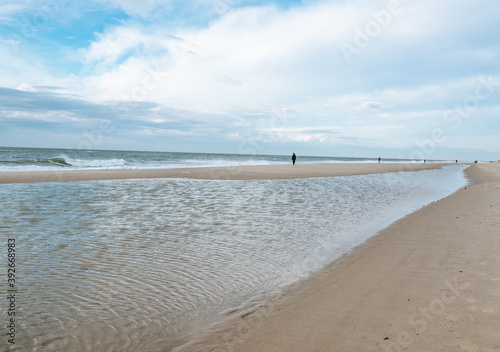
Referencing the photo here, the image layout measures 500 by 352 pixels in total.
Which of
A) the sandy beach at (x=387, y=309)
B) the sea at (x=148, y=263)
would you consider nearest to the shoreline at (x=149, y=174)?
the sea at (x=148, y=263)

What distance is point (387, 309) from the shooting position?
4.82 m

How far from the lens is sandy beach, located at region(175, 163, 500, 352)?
13.0 feet

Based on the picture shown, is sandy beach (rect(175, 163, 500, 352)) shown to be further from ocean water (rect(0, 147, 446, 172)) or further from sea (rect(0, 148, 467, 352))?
ocean water (rect(0, 147, 446, 172))

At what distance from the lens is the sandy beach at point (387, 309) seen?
13.0 ft

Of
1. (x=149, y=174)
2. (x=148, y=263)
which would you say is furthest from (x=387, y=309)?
(x=149, y=174)

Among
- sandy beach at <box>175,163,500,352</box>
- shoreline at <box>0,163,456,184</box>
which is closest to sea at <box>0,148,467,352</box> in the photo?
sandy beach at <box>175,163,500,352</box>

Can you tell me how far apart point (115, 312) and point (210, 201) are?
11674 millimetres

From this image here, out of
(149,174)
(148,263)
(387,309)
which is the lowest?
(148,263)

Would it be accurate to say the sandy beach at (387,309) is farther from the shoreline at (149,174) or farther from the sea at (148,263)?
the shoreline at (149,174)

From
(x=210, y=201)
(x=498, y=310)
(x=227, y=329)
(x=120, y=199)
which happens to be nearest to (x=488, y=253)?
(x=498, y=310)

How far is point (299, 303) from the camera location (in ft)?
17.2

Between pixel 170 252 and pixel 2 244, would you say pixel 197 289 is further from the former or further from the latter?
pixel 2 244

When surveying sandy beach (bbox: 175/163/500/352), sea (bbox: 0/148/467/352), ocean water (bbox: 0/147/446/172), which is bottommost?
sea (bbox: 0/148/467/352)

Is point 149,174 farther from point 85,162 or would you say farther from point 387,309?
point 387,309
